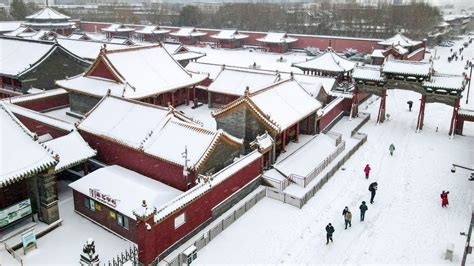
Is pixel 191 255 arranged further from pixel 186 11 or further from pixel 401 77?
pixel 186 11

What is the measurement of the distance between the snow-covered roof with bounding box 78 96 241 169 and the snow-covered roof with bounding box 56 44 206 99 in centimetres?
552

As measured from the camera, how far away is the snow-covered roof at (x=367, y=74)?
37.6 metres

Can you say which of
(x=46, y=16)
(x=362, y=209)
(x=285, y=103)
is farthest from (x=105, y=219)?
(x=46, y=16)

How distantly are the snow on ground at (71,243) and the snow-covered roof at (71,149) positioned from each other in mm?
3104

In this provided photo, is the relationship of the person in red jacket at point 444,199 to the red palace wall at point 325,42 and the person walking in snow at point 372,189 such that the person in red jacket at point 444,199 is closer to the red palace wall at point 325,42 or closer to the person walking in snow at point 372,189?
the person walking in snow at point 372,189

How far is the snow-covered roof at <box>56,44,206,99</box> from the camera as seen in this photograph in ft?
109

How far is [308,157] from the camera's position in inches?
1126

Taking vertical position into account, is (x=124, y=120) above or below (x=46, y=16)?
below

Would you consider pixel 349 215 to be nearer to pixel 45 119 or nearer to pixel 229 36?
pixel 45 119

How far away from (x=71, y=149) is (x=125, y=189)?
226 inches

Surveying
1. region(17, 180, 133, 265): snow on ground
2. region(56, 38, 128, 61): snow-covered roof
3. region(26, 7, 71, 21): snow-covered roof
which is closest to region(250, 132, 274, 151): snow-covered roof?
region(17, 180, 133, 265): snow on ground

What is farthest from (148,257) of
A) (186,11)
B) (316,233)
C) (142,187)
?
(186,11)

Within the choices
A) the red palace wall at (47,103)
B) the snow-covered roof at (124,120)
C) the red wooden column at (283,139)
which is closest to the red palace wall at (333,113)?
the red wooden column at (283,139)

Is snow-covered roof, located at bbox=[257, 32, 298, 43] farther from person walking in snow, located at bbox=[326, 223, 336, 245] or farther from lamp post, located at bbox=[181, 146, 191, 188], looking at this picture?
person walking in snow, located at bbox=[326, 223, 336, 245]
